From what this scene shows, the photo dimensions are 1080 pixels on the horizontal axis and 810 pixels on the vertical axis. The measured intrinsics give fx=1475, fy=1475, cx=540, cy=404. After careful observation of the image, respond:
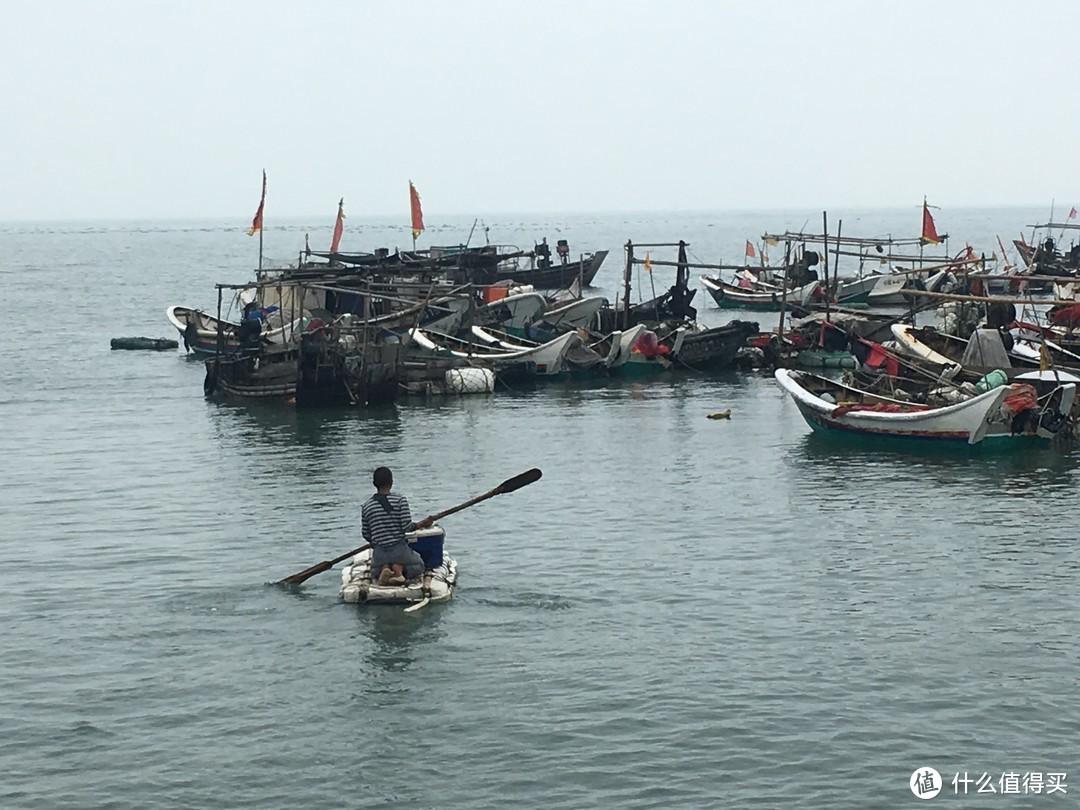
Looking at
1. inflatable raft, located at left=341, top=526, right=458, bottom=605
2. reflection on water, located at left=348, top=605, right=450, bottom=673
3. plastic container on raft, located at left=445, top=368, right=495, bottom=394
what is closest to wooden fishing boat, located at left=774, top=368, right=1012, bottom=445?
plastic container on raft, located at left=445, top=368, right=495, bottom=394

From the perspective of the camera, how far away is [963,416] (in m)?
31.5

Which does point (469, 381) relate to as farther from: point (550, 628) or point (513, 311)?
point (550, 628)

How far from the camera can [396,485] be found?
1158 inches

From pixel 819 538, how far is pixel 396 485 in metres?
8.99

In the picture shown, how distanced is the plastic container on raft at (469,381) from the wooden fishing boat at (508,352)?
123 cm

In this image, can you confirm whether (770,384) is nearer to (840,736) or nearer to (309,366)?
(309,366)

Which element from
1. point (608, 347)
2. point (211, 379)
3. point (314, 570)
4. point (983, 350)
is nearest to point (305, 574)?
point (314, 570)

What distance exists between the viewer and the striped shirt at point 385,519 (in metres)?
18.7

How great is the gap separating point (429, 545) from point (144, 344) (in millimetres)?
41404

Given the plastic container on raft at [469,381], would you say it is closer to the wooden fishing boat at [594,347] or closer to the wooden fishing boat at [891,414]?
the wooden fishing boat at [594,347]

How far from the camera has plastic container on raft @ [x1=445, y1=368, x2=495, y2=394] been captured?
4219 cm

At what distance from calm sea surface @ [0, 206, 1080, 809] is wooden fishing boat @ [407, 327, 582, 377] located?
341 inches

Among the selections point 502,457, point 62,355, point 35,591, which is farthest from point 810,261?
point 35,591

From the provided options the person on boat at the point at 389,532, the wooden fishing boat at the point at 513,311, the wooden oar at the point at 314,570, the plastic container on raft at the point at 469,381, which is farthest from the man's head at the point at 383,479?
the wooden fishing boat at the point at 513,311
